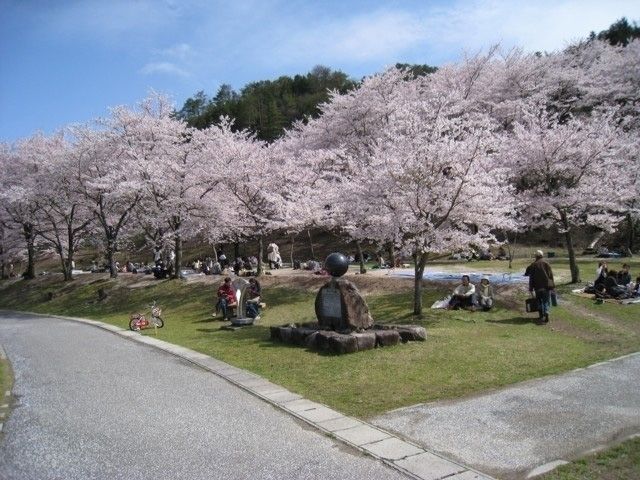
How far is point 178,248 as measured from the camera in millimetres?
28109

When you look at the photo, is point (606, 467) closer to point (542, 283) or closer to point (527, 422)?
point (527, 422)

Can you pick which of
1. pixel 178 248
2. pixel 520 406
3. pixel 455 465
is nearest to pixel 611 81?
pixel 178 248

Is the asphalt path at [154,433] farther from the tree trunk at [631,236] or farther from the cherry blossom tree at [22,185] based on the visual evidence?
the tree trunk at [631,236]

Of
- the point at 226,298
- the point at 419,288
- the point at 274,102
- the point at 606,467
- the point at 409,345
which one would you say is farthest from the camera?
the point at 274,102

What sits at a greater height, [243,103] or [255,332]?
[243,103]

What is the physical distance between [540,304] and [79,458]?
41.3 feet

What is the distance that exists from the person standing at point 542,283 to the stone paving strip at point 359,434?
8.69 m

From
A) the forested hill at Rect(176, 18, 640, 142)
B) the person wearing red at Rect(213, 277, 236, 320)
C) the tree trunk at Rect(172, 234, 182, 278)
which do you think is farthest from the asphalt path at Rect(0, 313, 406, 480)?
the forested hill at Rect(176, 18, 640, 142)

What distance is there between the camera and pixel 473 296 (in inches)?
645

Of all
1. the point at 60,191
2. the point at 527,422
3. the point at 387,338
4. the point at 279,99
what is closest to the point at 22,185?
the point at 60,191

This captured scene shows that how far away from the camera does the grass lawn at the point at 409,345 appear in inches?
336

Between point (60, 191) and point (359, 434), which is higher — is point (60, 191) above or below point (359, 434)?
above

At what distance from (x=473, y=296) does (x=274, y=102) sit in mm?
57547

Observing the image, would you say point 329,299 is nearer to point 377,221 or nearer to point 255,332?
point 255,332
